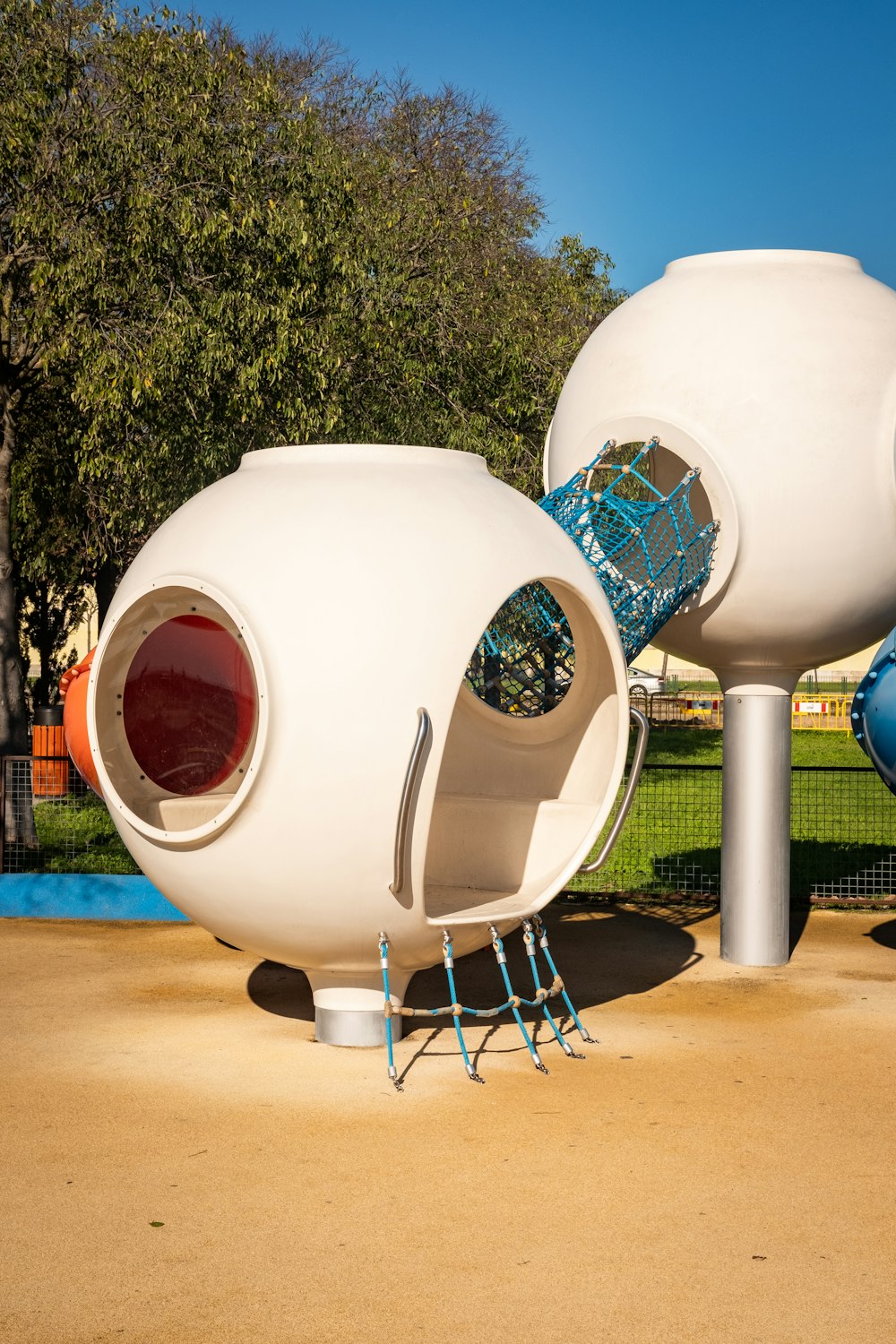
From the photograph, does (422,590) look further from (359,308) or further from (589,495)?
(359,308)

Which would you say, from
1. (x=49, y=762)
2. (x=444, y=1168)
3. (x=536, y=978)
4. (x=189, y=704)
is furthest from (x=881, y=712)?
(x=49, y=762)

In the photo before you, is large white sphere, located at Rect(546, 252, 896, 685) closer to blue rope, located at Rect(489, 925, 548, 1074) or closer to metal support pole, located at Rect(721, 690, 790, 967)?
metal support pole, located at Rect(721, 690, 790, 967)

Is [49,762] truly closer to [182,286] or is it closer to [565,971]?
[182,286]

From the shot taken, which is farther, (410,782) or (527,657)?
(527,657)

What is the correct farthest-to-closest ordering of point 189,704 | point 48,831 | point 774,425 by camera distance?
point 48,831 < point 774,425 < point 189,704

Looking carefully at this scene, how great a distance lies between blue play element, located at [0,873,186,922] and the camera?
11.1 meters

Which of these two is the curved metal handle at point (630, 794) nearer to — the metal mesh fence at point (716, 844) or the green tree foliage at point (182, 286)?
the metal mesh fence at point (716, 844)

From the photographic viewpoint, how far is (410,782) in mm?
6520

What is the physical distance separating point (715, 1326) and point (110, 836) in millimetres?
11749

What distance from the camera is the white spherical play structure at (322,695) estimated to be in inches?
261

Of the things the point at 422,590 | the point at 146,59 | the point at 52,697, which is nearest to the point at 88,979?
the point at 422,590

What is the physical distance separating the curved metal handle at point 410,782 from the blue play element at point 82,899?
16.0ft

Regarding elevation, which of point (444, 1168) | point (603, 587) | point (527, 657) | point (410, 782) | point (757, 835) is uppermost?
point (603, 587)

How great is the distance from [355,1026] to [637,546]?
3418mm
